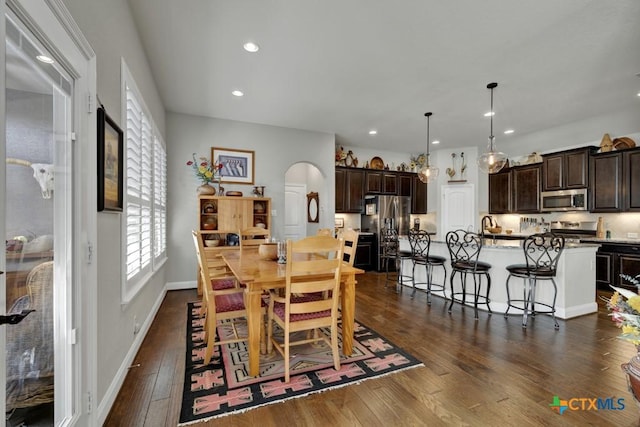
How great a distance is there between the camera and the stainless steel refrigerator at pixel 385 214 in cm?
669

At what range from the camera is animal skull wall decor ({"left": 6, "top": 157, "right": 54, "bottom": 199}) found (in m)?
1.20

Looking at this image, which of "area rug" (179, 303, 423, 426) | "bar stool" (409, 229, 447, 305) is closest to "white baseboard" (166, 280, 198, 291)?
"area rug" (179, 303, 423, 426)

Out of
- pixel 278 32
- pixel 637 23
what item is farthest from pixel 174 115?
pixel 637 23

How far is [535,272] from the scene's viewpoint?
10.7 ft

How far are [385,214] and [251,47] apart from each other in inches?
187

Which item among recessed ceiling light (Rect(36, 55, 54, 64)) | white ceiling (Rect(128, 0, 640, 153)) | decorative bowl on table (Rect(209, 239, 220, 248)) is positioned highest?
white ceiling (Rect(128, 0, 640, 153))

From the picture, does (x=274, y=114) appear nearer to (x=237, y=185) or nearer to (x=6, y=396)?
(x=237, y=185)

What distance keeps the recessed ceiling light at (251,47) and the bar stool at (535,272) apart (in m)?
3.72

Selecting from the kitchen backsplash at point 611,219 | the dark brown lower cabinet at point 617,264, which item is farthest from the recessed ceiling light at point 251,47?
the kitchen backsplash at point 611,219

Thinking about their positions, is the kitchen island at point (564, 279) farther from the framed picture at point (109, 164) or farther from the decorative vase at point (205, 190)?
the decorative vase at point (205, 190)

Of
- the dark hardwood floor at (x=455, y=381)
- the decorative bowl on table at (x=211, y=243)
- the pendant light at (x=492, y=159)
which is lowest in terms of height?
the dark hardwood floor at (x=455, y=381)

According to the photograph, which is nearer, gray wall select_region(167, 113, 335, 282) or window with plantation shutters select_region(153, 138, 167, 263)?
window with plantation shutters select_region(153, 138, 167, 263)

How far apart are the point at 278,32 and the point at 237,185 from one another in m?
2.97

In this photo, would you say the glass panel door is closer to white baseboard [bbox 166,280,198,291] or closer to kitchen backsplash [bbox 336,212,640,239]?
white baseboard [bbox 166,280,198,291]
